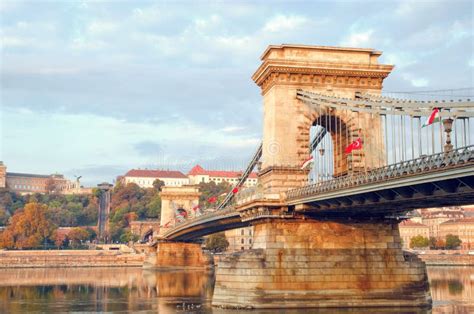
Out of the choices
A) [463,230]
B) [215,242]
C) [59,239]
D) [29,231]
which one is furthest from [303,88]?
[463,230]

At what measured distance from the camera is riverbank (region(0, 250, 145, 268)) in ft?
420

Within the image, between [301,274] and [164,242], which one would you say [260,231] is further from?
[164,242]

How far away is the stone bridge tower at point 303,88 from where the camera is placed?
1906 inches

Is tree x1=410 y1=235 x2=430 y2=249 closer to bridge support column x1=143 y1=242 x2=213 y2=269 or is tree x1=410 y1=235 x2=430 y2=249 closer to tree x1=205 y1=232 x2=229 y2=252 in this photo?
tree x1=205 y1=232 x2=229 y2=252

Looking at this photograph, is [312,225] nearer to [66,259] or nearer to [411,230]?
[66,259]

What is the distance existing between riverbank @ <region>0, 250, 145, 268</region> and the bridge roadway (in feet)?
300

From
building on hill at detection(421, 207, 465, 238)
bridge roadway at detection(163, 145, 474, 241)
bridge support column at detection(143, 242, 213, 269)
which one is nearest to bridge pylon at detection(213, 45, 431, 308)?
bridge roadway at detection(163, 145, 474, 241)

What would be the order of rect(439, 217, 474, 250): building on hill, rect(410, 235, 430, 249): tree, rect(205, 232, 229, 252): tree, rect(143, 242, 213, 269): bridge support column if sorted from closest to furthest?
rect(143, 242, 213, 269): bridge support column
rect(205, 232, 229, 252): tree
rect(410, 235, 430, 249): tree
rect(439, 217, 474, 250): building on hill

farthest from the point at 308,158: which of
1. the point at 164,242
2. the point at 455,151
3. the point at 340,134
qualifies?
the point at 164,242

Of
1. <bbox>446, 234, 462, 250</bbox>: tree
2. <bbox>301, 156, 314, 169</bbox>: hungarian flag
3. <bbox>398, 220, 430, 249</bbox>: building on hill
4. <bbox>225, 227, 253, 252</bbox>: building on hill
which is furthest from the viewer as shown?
<bbox>398, 220, 430, 249</bbox>: building on hill

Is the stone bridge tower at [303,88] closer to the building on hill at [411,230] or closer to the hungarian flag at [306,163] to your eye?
the hungarian flag at [306,163]

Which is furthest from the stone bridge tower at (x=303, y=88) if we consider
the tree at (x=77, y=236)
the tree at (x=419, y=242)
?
the tree at (x=77, y=236)

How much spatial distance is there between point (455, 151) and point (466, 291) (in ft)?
126

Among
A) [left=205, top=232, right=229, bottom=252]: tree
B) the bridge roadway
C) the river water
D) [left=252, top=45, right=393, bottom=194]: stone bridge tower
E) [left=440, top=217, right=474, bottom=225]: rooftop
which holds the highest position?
[left=252, top=45, right=393, bottom=194]: stone bridge tower
